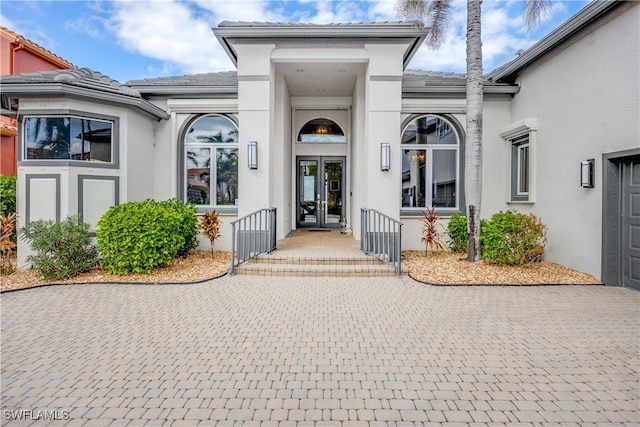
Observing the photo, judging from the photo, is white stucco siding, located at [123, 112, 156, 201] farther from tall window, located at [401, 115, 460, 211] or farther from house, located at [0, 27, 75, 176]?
tall window, located at [401, 115, 460, 211]

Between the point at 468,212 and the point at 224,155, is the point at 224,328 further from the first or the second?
the point at 224,155

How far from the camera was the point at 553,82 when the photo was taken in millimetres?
7348

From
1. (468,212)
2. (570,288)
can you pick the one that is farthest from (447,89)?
(570,288)

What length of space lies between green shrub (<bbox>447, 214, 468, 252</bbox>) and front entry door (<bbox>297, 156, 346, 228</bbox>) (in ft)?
12.6

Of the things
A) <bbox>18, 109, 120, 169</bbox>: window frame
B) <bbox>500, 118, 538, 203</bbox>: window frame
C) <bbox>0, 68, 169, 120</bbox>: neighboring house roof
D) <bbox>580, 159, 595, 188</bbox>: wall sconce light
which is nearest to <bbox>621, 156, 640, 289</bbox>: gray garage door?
<bbox>580, 159, 595, 188</bbox>: wall sconce light

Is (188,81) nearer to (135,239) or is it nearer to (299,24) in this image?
(299,24)

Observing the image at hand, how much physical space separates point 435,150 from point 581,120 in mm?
3448

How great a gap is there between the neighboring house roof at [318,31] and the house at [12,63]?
31.8ft

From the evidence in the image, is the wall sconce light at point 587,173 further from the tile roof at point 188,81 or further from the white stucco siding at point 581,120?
the tile roof at point 188,81

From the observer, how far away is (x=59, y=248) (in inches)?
241

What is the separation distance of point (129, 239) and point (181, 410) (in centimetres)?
463

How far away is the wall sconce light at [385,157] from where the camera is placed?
761 centimetres

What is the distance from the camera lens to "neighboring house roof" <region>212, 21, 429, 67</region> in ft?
23.9

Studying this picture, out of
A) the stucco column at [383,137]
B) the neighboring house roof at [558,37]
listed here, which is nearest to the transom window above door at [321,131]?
the stucco column at [383,137]
